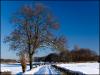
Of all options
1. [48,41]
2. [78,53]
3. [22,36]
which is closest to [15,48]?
[22,36]

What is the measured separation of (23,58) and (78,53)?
136677 mm

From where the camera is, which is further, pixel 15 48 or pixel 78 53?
pixel 78 53

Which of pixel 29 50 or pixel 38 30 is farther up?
pixel 38 30

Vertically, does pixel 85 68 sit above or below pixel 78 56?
below

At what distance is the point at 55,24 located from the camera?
32062mm

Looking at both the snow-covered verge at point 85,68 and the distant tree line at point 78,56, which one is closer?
the snow-covered verge at point 85,68

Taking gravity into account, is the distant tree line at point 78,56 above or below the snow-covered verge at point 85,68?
above

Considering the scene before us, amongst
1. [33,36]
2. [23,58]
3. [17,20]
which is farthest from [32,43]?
[23,58]

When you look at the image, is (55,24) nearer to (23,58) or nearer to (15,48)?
(15,48)

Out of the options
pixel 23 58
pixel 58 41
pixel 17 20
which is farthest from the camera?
pixel 58 41

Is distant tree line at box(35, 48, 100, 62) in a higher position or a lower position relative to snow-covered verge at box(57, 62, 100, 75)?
higher

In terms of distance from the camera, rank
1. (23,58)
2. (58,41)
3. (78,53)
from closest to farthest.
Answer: (23,58) < (58,41) < (78,53)

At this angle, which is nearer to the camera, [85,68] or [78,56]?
[85,68]

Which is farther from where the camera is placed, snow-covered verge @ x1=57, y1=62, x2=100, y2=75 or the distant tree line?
the distant tree line
